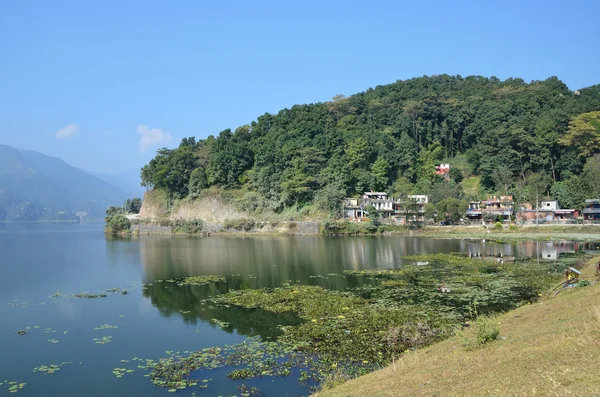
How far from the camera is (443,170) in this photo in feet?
315

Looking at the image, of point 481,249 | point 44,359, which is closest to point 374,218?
point 481,249

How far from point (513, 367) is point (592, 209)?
254 ft

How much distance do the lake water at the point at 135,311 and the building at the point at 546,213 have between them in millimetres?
28400

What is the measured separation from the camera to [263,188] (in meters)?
91.6

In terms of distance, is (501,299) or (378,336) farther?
(501,299)

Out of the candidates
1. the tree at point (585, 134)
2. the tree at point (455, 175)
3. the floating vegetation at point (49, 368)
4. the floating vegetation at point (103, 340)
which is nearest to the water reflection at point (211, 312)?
the floating vegetation at point (103, 340)

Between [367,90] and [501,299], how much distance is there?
4786 inches

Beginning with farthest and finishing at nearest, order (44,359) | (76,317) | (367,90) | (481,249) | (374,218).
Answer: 1. (367,90)
2. (374,218)
3. (481,249)
4. (76,317)
5. (44,359)

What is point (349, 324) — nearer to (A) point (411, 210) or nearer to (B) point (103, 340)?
(B) point (103, 340)

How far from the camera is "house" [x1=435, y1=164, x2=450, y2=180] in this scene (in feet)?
310

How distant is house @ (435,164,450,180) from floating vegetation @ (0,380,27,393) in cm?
9060

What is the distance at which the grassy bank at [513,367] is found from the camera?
25.1 feet

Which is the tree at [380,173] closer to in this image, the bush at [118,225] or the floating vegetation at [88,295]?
the bush at [118,225]

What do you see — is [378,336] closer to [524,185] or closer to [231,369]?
[231,369]
